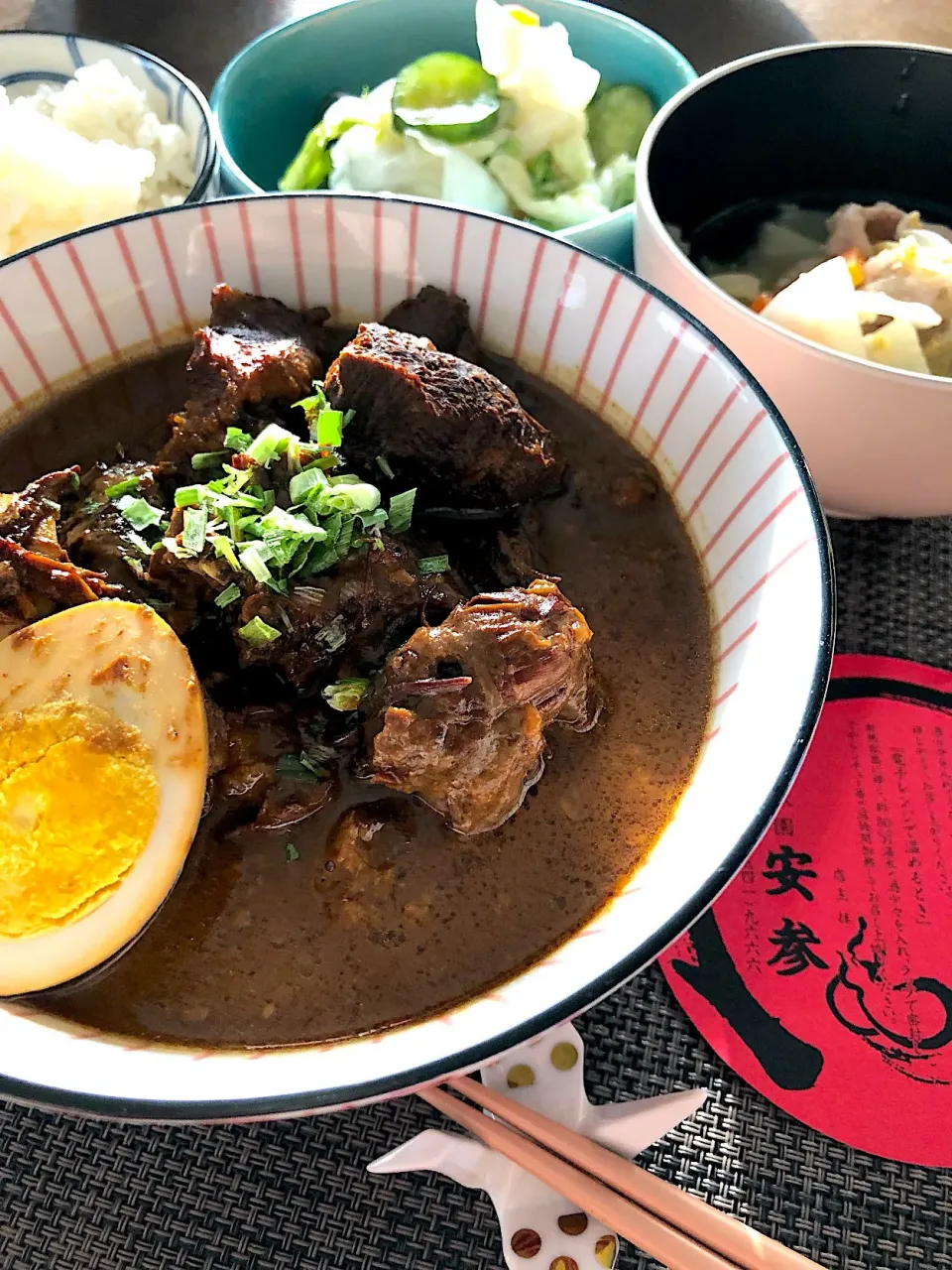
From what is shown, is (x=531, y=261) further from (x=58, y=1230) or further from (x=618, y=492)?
(x=58, y=1230)

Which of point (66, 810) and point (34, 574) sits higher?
point (34, 574)

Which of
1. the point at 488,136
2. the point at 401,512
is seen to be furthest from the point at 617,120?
the point at 401,512

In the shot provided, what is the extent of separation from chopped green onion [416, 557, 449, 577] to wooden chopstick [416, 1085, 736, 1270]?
2.59ft

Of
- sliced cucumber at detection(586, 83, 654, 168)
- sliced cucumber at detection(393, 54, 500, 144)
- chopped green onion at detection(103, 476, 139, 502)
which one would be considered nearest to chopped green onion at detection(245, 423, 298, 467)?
chopped green onion at detection(103, 476, 139, 502)

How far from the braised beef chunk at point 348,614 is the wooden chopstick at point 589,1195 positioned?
0.67m

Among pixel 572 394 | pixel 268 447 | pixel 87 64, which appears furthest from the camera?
pixel 87 64

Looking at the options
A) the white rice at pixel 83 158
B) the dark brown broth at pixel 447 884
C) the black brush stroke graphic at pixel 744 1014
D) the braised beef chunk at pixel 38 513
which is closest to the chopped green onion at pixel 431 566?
the dark brown broth at pixel 447 884

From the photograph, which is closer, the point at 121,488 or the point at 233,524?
the point at 233,524

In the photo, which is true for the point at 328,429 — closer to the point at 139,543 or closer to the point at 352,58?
the point at 139,543

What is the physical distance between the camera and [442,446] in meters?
1.71

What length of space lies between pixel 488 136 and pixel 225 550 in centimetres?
160

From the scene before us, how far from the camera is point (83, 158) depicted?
2230 millimetres

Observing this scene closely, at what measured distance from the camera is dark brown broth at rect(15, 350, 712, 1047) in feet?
4.58

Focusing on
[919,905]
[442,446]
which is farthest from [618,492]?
[919,905]
